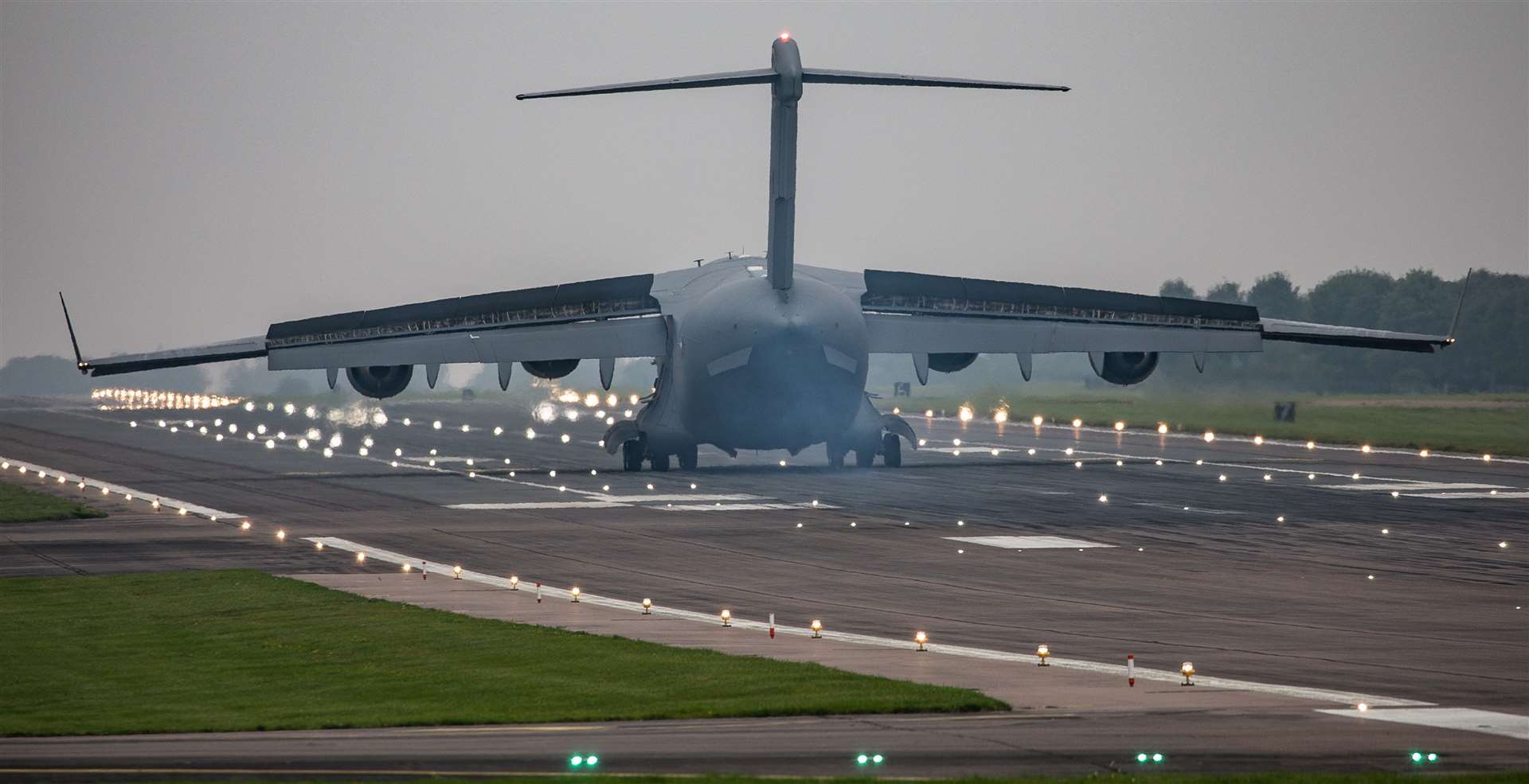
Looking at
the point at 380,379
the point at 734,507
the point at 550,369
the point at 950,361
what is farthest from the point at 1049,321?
the point at 380,379

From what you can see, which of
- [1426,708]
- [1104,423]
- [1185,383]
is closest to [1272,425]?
[1185,383]

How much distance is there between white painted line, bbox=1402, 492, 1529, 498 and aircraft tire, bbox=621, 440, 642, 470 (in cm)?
2169

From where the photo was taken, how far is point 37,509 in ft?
149

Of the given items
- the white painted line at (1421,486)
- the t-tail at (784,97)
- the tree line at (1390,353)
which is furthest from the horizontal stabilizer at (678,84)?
the tree line at (1390,353)

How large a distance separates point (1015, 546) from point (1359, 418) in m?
47.7

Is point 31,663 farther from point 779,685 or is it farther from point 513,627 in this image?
point 779,685

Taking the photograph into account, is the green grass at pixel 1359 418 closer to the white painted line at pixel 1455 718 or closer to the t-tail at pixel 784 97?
the t-tail at pixel 784 97

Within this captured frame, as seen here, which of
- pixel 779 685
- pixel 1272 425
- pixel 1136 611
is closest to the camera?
pixel 779 685

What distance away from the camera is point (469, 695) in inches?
781

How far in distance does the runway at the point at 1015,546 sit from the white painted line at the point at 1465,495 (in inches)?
7.2

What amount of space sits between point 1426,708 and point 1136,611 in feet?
28.3

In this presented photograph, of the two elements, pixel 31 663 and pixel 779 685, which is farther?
pixel 31 663

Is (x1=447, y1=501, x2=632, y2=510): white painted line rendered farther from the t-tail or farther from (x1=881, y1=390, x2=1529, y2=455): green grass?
(x1=881, y1=390, x2=1529, y2=455): green grass

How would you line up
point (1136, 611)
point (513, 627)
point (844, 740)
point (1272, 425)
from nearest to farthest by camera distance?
point (844, 740) < point (513, 627) < point (1136, 611) < point (1272, 425)
